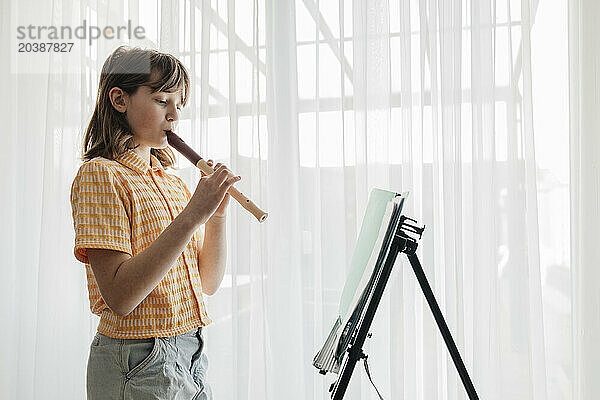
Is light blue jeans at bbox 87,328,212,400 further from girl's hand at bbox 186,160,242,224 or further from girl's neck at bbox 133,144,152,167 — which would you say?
girl's neck at bbox 133,144,152,167

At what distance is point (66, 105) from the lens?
2184mm

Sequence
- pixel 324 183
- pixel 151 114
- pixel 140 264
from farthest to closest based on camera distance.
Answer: pixel 324 183
pixel 151 114
pixel 140 264

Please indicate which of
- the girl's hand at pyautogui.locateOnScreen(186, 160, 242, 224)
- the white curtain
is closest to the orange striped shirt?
the girl's hand at pyautogui.locateOnScreen(186, 160, 242, 224)

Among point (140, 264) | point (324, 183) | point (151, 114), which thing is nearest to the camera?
point (140, 264)

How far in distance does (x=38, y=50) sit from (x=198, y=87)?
69cm

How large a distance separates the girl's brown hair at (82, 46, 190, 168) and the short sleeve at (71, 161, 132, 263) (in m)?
0.09

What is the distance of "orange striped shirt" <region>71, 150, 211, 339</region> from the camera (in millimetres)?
1145

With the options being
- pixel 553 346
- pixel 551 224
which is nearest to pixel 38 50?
pixel 551 224

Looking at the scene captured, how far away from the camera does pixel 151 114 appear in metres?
1.25

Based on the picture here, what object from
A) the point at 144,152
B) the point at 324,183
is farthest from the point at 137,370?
the point at 324,183

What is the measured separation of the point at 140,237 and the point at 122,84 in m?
0.33

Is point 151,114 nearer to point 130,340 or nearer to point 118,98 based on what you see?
point 118,98

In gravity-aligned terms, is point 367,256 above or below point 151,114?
below

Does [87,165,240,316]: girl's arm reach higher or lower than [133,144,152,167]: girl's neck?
lower
